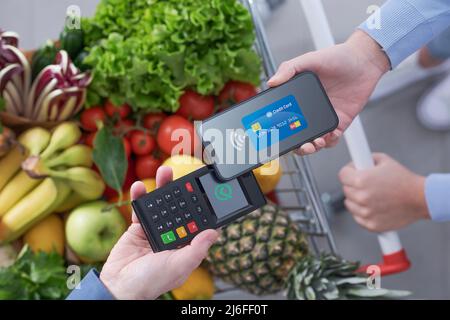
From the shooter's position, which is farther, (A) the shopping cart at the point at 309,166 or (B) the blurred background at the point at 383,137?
(B) the blurred background at the point at 383,137

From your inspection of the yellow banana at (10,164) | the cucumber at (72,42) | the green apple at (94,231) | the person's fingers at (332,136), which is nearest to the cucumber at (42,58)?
the cucumber at (72,42)

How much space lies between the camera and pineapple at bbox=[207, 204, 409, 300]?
0.88m

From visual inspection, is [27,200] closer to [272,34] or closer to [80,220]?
[80,220]

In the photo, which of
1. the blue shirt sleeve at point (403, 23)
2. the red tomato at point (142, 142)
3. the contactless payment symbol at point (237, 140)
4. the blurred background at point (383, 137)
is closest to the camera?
the contactless payment symbol at point (237, 140)

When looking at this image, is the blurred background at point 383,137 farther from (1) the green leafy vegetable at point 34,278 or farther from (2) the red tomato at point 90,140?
(1) the green leafy vegetable at point 34,278

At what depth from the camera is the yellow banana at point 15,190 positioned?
88 cm

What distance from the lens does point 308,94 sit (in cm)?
61

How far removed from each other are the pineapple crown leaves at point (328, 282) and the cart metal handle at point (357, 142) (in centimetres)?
7

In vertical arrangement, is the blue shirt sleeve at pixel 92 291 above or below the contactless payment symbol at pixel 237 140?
below

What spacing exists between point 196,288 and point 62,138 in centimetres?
32

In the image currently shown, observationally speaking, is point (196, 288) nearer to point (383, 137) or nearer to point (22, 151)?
point (22, 151)

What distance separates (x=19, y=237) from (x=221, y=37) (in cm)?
45
